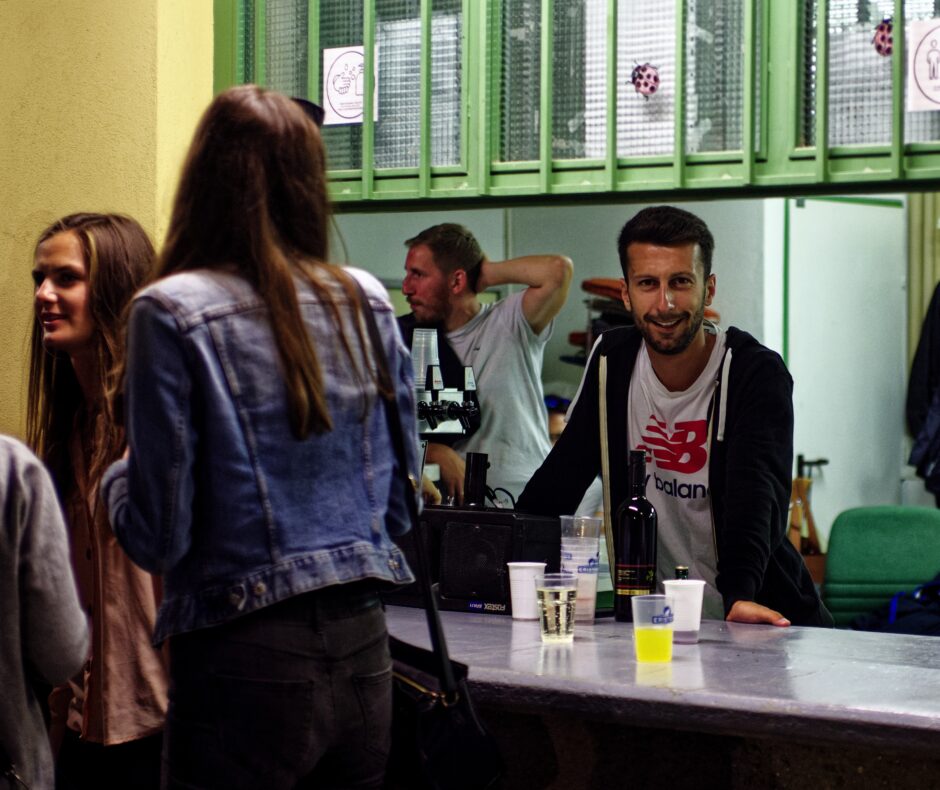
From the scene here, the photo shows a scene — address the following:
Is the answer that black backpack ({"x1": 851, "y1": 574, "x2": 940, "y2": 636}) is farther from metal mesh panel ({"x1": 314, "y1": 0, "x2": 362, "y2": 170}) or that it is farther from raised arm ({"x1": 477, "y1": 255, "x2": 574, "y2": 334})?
metal mesh panel ({"x1": 314, "y1": 0, "x2": 362, "y2": 170})

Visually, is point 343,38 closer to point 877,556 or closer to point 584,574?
point 584,574

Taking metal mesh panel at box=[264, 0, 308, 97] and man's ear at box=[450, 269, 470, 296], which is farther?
man's ear at box=[450, 269, 470, 296]

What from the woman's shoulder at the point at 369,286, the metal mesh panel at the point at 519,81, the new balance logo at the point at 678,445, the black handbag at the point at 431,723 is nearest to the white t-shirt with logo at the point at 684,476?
the new balance logo at the point at 678,445

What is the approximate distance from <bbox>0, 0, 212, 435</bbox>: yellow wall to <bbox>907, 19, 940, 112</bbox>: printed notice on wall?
183 centimetres

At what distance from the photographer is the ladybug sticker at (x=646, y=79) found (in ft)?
10.7

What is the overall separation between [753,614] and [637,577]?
0.93ft

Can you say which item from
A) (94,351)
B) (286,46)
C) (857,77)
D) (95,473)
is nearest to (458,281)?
(286,46)

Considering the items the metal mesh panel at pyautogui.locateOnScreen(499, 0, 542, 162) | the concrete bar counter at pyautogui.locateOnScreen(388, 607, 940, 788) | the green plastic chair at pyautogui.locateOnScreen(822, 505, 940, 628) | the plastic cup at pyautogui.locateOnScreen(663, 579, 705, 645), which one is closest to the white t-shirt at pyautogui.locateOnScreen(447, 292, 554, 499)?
the metal mesh panel at pyautogui.locateOnScreen(499, 0, 542, 162)

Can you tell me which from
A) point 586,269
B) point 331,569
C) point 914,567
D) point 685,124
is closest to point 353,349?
point 331,569

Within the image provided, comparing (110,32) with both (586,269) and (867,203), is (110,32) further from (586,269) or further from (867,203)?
(867,203)

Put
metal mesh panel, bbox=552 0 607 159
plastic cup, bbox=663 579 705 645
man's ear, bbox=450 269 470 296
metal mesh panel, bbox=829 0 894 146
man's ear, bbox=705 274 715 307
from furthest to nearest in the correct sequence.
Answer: man's ear, bbox=450 269 470 296 → metal mesh panel, bbox=552 0 607 159 → man's ear, bbox=705 274 715 307 → metal mesh panel, bbox=829 0 894 146 → plastic cup, bbox=663 579 705 645

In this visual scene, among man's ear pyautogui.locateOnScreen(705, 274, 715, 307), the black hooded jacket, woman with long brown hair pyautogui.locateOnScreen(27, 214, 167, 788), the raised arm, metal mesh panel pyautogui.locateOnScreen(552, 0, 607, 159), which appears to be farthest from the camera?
the raised arm

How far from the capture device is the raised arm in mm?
4324

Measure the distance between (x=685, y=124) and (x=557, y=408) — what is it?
2.78m
